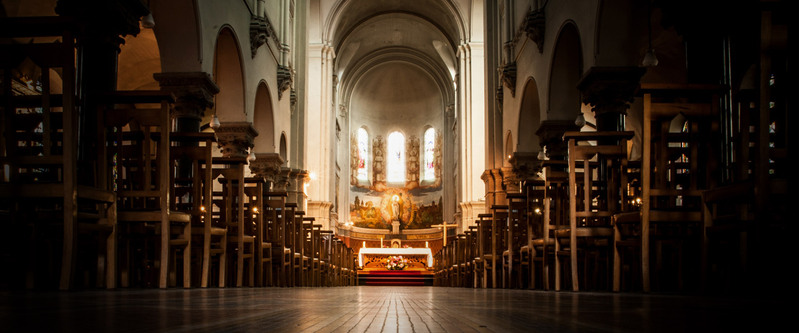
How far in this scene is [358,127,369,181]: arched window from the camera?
121ft

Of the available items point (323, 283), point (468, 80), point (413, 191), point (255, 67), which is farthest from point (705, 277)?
point (413, 191)

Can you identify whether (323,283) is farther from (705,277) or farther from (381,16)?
(381,16)

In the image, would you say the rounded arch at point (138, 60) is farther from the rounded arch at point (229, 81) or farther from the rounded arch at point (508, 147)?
the rounded arch at point (508, 147)

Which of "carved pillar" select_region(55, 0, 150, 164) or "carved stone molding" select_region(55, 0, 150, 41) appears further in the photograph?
"carved stone molding" select_region(55, 0, 150, 41)

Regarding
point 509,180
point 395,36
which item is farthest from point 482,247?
point 395,36

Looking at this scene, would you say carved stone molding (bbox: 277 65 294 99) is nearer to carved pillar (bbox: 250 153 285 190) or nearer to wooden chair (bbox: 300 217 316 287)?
carved pillar (bbox: 250 153 285 190)

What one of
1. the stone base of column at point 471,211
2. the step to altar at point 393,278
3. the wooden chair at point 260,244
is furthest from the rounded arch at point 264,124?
the stone base of column at point 471,211

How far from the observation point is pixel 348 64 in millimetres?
32375

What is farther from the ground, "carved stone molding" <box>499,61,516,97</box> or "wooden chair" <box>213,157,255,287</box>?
"carved stone molding" <box>499,61,516,97</box>

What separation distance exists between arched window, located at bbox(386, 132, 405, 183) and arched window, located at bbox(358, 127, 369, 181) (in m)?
1.14

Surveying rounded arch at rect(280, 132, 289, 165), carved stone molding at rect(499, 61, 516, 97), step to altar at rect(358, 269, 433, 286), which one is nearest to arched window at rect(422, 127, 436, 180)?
step to altar at rect(358, 269, 433, 286)

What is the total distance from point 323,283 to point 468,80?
11467 millimetres

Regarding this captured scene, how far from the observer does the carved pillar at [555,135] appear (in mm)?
10703

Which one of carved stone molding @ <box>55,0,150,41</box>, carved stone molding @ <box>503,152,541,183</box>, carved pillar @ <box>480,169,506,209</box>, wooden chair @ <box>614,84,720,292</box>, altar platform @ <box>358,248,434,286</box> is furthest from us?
altar platform @ <box>358,248,434,286</box>
